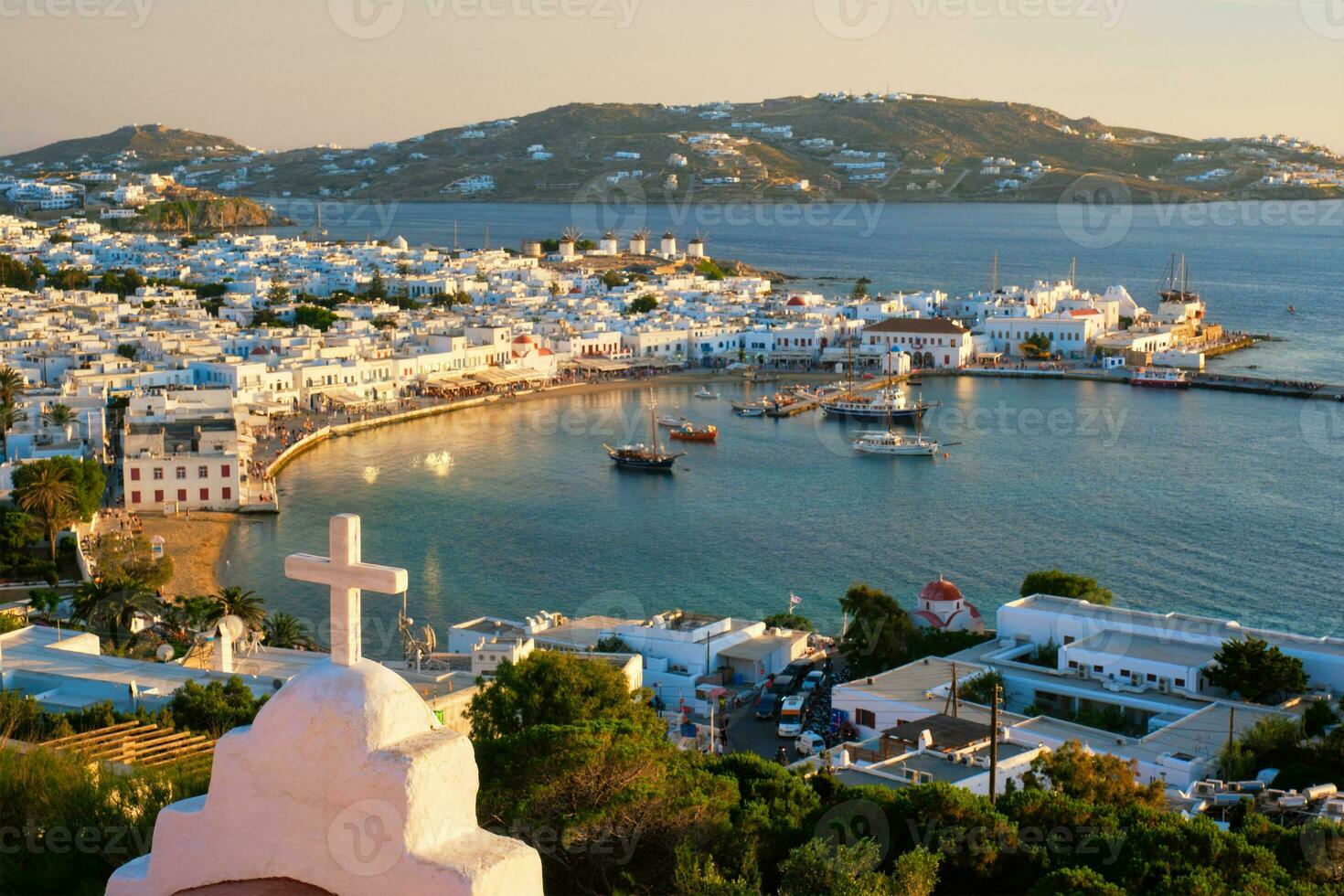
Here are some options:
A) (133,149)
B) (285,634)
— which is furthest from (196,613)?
(133,149)

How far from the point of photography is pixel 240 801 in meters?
1.82

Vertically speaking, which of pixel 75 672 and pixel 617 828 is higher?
pixel 617 828

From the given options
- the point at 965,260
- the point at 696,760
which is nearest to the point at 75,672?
the point at 696,760

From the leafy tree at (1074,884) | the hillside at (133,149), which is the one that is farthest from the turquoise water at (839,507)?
the hillside at (133,149)

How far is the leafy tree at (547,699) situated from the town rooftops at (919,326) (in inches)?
825

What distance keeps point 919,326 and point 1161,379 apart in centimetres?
422

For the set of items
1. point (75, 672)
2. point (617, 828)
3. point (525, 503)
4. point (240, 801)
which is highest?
point (240, 801)

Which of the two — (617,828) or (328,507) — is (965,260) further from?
(617,828)

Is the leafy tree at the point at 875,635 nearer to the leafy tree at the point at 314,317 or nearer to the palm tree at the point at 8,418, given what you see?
the palm tree at the point at 8,418

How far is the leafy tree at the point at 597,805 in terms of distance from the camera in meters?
3.58

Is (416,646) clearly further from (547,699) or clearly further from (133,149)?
(133,149)

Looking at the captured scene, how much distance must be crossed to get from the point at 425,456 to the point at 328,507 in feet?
10.0

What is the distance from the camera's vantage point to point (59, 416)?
51.4ft

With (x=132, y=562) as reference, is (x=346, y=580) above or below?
above
